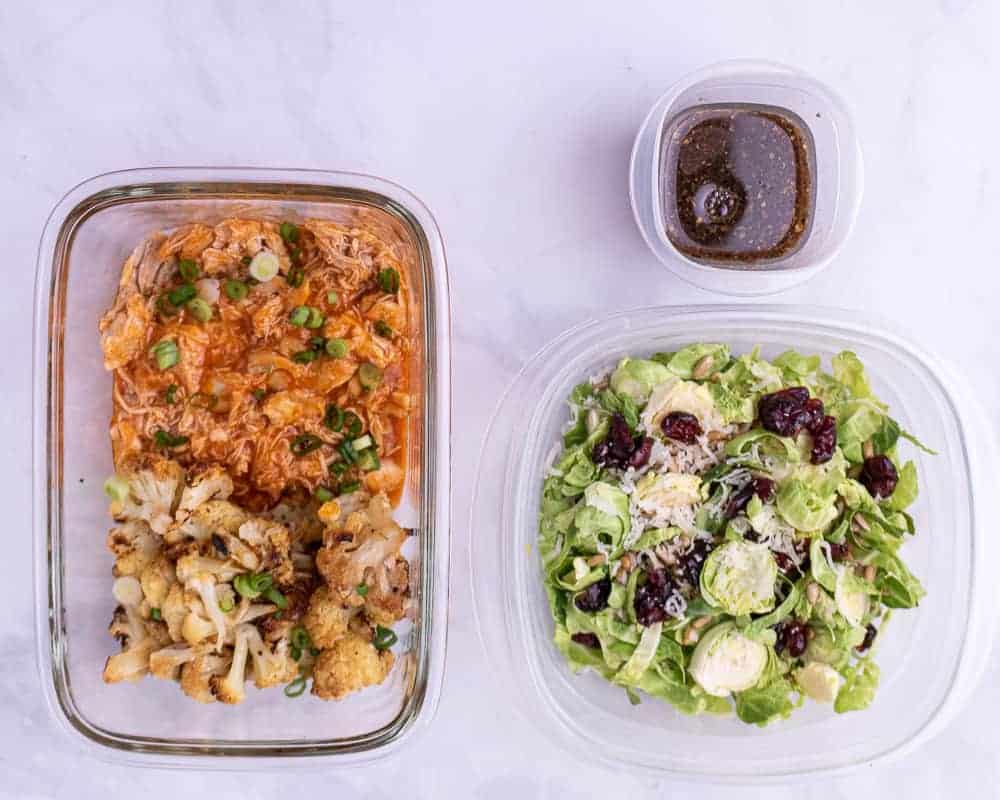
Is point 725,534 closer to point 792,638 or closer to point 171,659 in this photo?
point 792,638

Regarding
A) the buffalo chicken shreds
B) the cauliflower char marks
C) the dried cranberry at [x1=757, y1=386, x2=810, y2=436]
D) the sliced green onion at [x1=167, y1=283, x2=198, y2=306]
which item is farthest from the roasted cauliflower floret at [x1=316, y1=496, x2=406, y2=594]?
the dried cranberry at [x1=757, y1=386, x2=810, y2=436]

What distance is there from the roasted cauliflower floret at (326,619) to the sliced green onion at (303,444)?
0.32 meters

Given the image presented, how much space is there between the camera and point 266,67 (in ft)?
8.03

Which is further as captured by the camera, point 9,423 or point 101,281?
point 9,423

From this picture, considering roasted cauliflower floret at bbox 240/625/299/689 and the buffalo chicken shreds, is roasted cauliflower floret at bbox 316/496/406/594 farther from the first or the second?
roasted cauliflower floret at bbox 240/625/299/689

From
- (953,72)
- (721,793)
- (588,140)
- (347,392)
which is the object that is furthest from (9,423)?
(953,72)

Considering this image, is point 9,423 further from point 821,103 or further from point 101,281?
point 821,103

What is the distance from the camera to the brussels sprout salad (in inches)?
85.4

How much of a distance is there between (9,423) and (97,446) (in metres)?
0.41

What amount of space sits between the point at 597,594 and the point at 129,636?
110 centimetres

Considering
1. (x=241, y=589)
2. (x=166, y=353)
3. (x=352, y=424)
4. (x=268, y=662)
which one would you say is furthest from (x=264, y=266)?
(x=268, y=662)

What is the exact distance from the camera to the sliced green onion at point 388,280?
2.18m

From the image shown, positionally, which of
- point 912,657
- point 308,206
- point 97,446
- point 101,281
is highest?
point 308,206

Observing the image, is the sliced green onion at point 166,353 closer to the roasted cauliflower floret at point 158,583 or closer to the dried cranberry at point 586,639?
the roasted cauliflower floret at point 158,583
